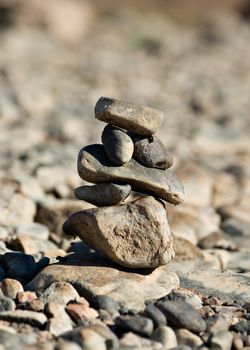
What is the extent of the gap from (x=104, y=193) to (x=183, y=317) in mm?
1165

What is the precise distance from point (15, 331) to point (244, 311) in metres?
1.58

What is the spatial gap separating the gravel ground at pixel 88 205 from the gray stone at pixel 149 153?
73cm

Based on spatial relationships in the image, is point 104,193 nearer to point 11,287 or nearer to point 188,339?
point 11,287

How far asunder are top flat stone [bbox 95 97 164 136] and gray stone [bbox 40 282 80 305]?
1120mm

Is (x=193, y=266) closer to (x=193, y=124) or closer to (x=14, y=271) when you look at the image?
(x=14, y=271)

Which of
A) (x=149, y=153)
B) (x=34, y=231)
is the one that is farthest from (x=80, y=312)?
(x=34, y=231)

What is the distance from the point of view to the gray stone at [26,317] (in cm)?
480

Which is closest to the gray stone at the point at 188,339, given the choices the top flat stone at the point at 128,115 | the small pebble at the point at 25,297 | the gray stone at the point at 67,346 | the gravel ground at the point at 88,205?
the gravel ground at the point at 88,205

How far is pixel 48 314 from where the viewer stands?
492cm

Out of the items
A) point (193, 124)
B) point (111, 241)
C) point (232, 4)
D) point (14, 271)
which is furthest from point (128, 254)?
point (232, 4)

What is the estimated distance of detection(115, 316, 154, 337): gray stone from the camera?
15.6 feet

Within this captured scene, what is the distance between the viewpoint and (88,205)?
26.5 ft

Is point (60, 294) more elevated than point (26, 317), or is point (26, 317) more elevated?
point (60, 294)

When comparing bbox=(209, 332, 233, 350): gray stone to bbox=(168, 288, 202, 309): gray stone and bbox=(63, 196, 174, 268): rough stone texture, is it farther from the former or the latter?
bbox=(63, 196, 174, 268): rough stone texture
